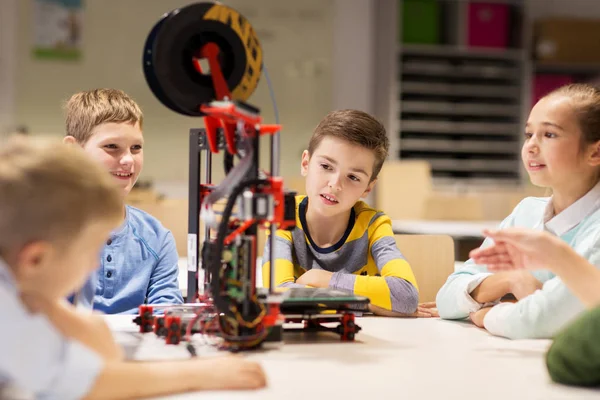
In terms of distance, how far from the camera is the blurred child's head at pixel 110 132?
1888mm

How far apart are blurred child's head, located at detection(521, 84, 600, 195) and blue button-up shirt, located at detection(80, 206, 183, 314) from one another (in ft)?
3.14

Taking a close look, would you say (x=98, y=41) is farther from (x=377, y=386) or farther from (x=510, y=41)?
(x=377, y=386)

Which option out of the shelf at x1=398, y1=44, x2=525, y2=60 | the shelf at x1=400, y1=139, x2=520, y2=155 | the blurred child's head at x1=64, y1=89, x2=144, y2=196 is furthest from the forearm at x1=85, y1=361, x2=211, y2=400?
the shelf at x1=398, y1=44, x2=525, y2=60

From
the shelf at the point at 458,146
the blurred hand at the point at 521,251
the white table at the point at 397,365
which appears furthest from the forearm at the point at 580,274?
the shelf at the point at 458,146

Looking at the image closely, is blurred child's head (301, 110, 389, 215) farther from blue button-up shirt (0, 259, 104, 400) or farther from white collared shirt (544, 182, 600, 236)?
blue button-up shirt (0, 259, 104, 400)

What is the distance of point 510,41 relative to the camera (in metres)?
7.50

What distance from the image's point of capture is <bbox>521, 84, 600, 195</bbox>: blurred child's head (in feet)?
4.94

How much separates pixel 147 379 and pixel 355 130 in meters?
1.12

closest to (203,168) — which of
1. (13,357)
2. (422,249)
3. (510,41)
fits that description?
(13,357)

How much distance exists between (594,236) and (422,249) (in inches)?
35.6

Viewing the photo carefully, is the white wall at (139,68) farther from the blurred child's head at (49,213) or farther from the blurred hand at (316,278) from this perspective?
the blurred child's head at (49,213)

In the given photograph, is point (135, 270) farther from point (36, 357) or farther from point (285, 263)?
point (36, 357)

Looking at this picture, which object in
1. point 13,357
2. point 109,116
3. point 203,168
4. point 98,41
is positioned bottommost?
point 13,357

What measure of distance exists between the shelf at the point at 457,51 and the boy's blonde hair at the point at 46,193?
6.62 m
